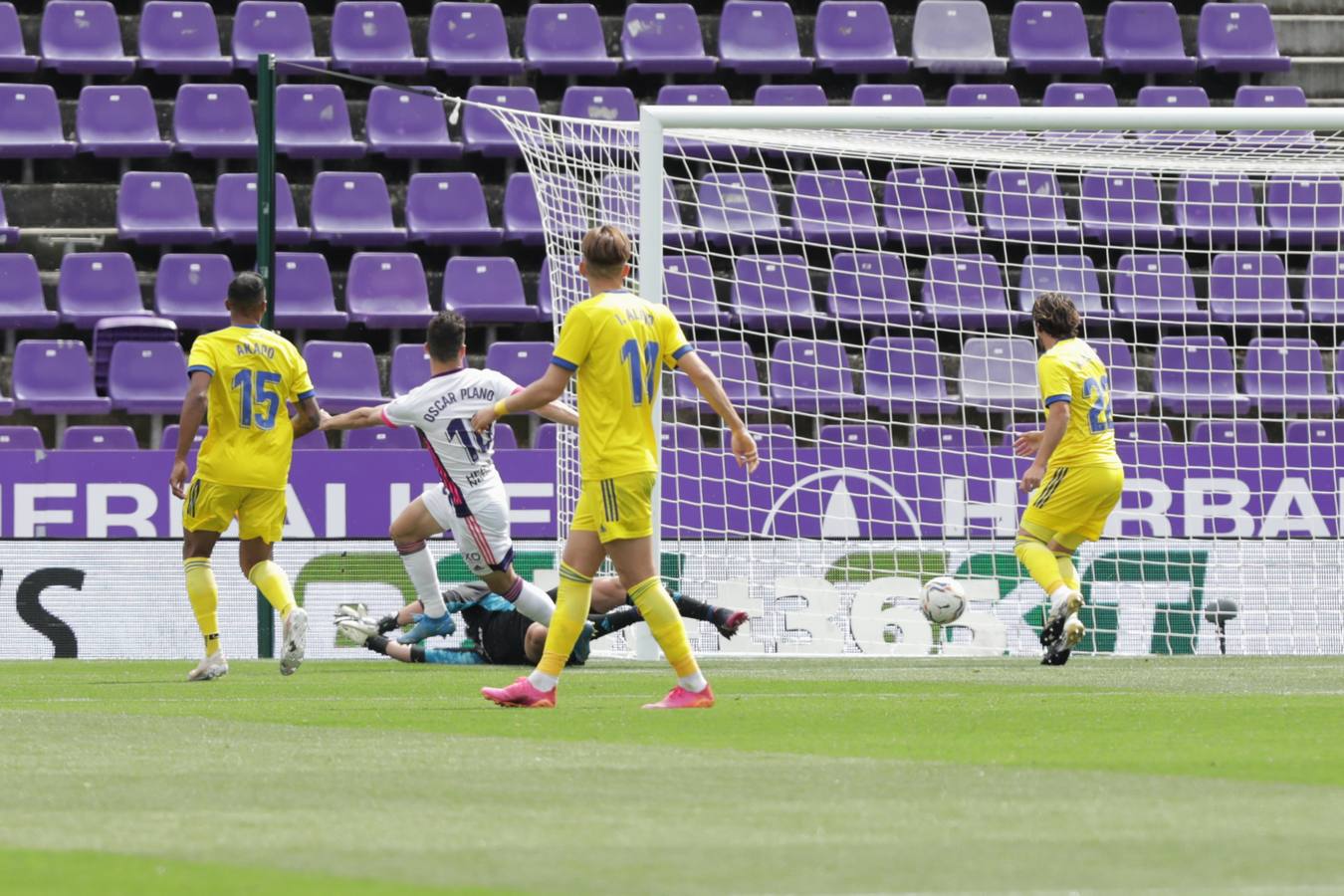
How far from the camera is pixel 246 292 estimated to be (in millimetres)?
10117

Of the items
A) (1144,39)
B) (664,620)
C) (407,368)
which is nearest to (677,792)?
(664,620)

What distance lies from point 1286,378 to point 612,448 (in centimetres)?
1019

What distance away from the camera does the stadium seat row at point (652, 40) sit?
19.2 meters

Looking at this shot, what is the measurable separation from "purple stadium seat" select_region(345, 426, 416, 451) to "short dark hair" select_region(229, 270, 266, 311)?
601cm

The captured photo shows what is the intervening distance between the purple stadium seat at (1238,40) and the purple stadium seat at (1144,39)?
0.85 feet

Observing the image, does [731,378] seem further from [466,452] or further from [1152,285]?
[466,452]

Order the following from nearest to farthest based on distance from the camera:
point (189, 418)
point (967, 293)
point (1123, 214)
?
point (189, 418) → point (1123, 214) → point (967, 293)

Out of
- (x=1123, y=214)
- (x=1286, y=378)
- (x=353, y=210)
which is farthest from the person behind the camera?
(x=353, y=210)

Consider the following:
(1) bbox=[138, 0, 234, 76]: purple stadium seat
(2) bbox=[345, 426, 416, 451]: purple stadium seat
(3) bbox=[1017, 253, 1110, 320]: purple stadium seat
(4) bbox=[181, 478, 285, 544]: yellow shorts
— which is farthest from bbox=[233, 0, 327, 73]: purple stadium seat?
(4) bbox=[181, 478, 285, 544]: yellow shorts

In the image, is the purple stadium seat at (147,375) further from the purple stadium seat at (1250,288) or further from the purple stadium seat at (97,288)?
the purple stadium seat at (1250,288)

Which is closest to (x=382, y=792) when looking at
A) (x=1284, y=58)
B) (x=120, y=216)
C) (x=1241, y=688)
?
(x=1241, y=688)

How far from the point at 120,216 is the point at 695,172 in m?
5.04

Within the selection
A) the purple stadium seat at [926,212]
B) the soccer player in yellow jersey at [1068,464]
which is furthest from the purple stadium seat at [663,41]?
the soccer player in yellow jersey at [1068,464]

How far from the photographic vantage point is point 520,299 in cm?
1764
